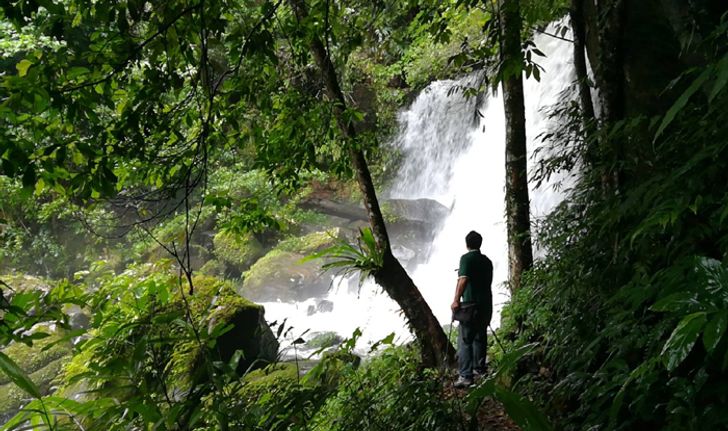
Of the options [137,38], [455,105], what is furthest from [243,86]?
[455,105]

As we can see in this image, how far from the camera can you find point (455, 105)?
14.3 metres

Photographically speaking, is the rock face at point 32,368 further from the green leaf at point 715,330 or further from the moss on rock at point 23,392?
the green leaf at point 715,330

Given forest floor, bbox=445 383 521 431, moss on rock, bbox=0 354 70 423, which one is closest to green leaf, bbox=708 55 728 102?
forest floor, bbox=445 383 521 431

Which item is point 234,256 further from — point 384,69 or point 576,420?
point 576,420

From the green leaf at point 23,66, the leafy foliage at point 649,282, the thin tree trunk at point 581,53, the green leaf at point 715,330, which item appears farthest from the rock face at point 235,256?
the green leaf at point 715,330

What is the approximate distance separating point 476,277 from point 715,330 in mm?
3679

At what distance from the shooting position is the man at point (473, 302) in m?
4.78

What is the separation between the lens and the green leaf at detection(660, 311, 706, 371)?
116 centimetres

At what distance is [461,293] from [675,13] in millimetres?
2781

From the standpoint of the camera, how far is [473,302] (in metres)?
4.80

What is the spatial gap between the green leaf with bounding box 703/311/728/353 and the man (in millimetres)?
3596

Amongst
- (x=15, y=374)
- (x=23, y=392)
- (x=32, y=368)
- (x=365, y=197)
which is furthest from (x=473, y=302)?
(x=32, y=368)

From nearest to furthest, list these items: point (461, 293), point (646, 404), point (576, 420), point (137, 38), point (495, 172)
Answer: point (646, 404) → point (137, 38) → point (576, 420) → point (461, 293) → point (495, 172)

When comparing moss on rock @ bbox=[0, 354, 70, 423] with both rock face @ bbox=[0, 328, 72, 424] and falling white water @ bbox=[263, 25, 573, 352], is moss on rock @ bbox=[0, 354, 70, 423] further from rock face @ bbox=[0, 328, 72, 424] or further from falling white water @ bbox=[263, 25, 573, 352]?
falling white water @ bbox=[263, 25, 573, 352]
